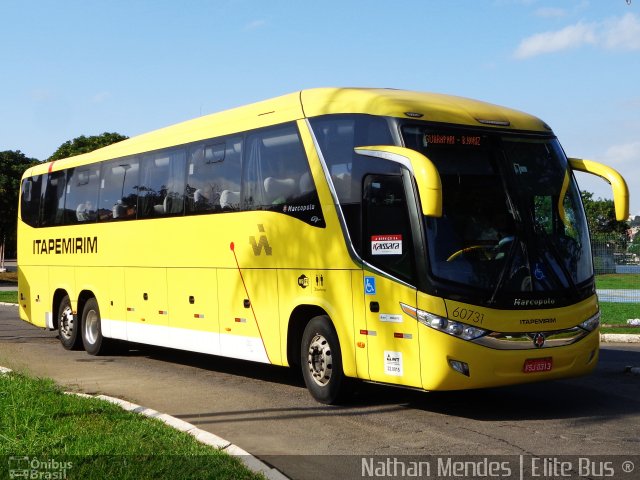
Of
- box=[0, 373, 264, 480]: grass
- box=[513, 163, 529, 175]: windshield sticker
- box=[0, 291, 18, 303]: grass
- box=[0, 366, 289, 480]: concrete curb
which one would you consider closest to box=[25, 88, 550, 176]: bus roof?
box=[513, 163, 529, 175]: windshield sticker

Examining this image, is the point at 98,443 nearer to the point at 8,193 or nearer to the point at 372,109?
the point at 372,109

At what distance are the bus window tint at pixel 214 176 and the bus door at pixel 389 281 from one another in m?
3.05

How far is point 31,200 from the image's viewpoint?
2009cm

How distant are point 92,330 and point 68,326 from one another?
95 centimetres

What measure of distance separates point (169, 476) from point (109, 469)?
0.53m

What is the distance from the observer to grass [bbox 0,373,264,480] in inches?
274

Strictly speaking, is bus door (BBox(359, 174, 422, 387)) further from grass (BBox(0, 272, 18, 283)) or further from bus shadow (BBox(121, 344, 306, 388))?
grass (BBox(0, 272, 18, 283))

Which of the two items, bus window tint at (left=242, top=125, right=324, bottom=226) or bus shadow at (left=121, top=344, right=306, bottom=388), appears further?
bus shadow at (left=121, top=344, right=306, bottom=388)

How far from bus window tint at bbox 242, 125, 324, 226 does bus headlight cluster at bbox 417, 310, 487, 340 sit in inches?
83.3

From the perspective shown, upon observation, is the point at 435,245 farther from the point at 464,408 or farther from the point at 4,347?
the point at 4,347

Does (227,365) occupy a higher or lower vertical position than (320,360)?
lower

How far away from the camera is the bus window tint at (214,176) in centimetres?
1295

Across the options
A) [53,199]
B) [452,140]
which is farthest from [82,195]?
[452,140]

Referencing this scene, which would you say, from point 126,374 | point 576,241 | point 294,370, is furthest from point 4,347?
point 576,241
